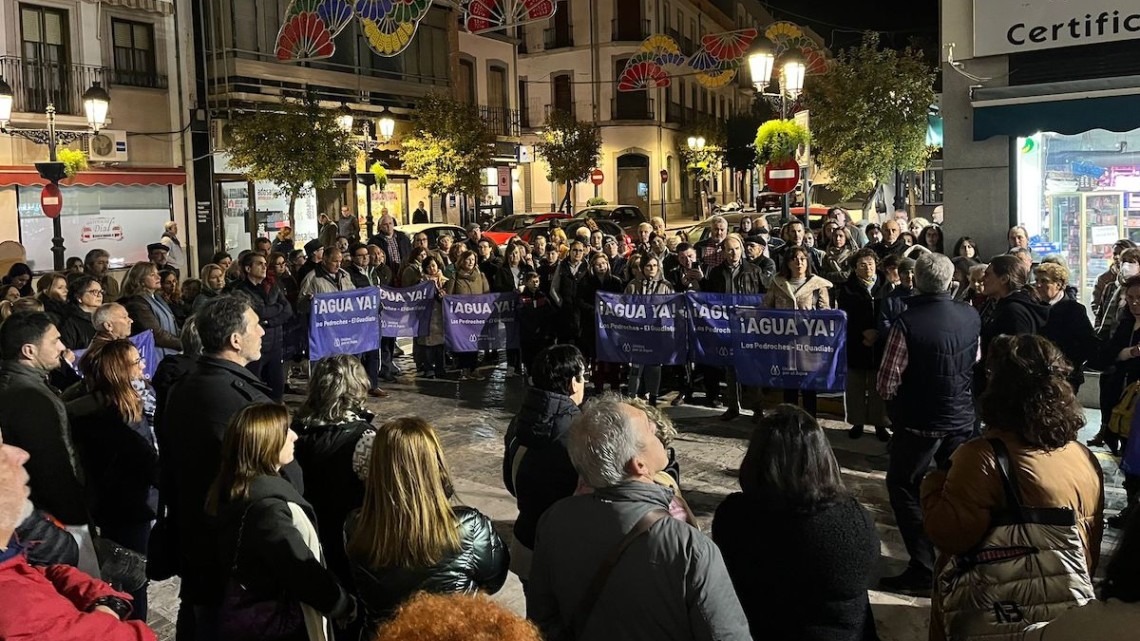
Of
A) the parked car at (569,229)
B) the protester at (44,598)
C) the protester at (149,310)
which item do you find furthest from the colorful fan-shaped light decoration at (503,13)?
the protester at (44,598)

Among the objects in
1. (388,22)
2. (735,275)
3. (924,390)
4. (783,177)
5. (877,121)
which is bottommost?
(924,390)

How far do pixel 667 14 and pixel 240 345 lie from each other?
5499 centimetres

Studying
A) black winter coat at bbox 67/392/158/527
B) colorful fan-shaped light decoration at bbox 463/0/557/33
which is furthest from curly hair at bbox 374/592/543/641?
colorful fan-shaped light decoration at bbox 463/0/557/33

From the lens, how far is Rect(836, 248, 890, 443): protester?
9117 millimetres

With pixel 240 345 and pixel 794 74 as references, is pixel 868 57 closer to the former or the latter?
pixel 794 74

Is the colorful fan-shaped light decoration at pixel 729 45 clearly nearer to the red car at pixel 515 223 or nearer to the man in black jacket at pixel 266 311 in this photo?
the red car at pixel 515 223

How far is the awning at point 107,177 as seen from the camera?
A: 23500 millimetres

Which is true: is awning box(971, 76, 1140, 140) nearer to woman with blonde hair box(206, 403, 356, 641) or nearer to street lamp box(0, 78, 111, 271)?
woman with blonde hair box(206, 403, 356, 641)

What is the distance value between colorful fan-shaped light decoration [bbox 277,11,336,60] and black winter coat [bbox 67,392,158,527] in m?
13.4

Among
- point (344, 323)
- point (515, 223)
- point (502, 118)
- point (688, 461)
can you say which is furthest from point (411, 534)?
point (502, 118)

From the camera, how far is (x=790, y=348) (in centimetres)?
948

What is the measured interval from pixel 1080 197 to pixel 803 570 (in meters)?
9.92

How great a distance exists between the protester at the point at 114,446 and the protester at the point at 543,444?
2031 mm

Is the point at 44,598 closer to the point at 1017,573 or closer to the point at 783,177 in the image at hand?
the point at 1017,573
